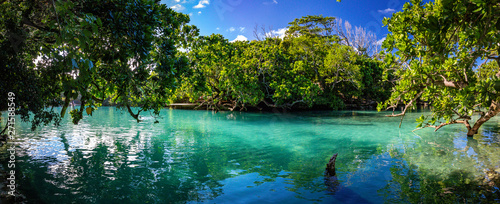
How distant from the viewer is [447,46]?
643 cm

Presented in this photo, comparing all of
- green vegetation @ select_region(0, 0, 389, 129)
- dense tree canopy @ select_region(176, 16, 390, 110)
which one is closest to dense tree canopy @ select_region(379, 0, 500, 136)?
green vegetation @ select_region(0, 0, 389, 129)

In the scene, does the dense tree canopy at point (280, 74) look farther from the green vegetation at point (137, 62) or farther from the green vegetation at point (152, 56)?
the green vegetation at point (152, 56)

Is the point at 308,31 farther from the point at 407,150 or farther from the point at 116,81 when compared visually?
the point at 116,81

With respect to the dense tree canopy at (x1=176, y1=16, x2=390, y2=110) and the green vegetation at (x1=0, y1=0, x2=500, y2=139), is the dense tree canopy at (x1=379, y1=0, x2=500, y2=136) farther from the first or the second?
the dense tree canopy at (x1=176, y1=16, x2=390, y2=110)

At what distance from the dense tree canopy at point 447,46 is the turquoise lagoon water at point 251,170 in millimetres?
1836

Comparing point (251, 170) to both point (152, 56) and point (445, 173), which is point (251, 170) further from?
point (445, 173)

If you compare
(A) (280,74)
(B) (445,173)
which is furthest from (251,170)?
(A) (280,74)

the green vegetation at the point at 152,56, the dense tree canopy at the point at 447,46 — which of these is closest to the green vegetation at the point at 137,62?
the green vegetation at the point at 152,56

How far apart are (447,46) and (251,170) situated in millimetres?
5947

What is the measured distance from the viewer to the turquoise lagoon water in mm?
6473

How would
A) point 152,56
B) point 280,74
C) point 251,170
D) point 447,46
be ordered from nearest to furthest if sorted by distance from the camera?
point 447,46
point 251,170
point 152,56
point 280,74

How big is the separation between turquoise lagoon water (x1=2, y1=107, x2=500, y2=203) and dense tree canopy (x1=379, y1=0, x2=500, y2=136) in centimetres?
184

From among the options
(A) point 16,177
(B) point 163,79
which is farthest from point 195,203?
(A) point 16,177

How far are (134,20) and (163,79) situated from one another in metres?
1.99
